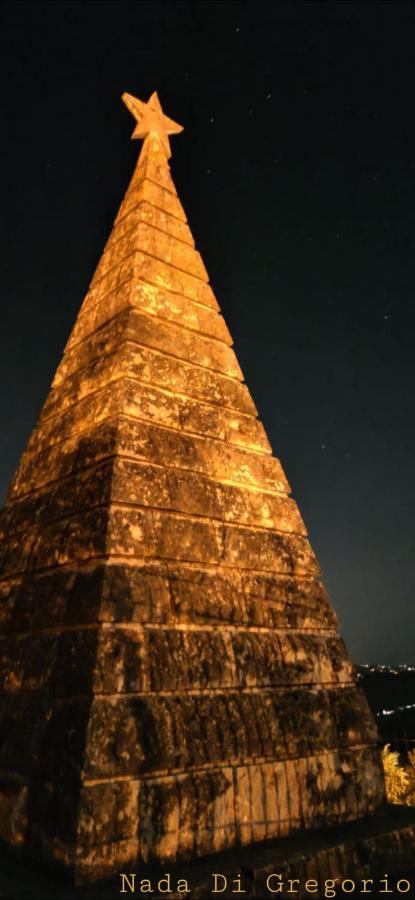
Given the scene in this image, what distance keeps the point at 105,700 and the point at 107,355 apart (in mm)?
2527

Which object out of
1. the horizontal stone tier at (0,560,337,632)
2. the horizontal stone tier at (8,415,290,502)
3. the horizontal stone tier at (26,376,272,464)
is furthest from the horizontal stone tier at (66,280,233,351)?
the horizontal stone tier at (0,560,337,632)

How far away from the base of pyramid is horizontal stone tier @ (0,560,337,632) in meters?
1.10

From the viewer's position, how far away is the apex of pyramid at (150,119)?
616cm

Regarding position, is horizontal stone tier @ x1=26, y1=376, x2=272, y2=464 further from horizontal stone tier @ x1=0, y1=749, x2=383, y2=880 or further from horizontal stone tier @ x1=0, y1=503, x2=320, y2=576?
horizontal stone tier @ x1=0, y1=749, x2=383, y2=880

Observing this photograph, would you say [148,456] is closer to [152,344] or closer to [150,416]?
[150,416]

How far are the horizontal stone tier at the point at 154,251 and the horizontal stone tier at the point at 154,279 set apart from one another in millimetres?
62

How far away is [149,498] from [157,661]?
3.17ft

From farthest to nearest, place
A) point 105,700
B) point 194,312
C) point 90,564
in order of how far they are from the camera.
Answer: point 194,312 < point 90,564 < point 105,700

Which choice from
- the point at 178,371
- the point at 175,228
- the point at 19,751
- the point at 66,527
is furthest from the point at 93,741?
the point at 175,228

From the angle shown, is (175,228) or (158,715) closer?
(158,715)

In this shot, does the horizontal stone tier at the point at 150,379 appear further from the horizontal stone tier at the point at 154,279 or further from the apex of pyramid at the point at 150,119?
the apex of pyramid at the point at 150,119

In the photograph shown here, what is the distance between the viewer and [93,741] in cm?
240

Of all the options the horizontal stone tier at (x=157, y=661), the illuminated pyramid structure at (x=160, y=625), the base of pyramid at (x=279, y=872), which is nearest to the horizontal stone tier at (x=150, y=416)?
the illuminated pyramid structure at (x=160, y=625)

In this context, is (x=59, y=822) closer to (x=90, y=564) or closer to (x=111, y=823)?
(x=111, y=823)
